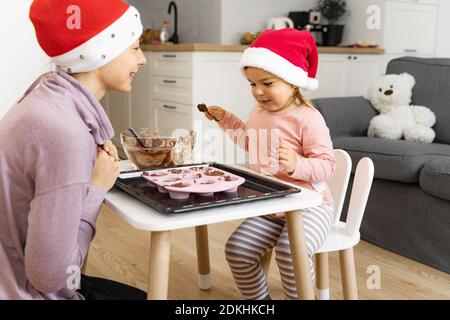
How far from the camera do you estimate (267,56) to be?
1.53m

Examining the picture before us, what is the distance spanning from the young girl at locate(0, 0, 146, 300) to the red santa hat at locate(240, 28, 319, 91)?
0.51 meters

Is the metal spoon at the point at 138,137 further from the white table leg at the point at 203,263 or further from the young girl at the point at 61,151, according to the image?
the white table leg at the point at 203,263

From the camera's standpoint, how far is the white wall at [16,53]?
215 centimetres

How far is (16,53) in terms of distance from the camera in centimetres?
219

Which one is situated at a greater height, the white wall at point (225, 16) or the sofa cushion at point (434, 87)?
→ the white wall at point (225, 16)

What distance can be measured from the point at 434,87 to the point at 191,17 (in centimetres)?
232

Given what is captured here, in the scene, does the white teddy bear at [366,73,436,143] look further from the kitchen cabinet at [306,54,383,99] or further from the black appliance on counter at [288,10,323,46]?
the black appliance on counter at [288,10,323,46]

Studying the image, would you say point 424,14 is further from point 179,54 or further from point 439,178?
point 439,178

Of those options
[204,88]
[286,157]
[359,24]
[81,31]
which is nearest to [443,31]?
[359,24]

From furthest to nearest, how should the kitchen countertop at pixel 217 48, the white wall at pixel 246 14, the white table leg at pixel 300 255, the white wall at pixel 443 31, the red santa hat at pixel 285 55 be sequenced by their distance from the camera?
1. the white wall at pixel 443 31
2. the white wall at pixel 246 14
3. the kitchen countertop at pixel 217 48
4. the red santa hat at pixel 285 55
5. the white table leg at pixel 300 255

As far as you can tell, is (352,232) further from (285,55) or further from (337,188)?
(285,55)

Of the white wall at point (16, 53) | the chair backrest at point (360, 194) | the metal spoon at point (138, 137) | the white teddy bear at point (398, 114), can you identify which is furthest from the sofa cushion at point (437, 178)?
the white wall at point (16, 53)

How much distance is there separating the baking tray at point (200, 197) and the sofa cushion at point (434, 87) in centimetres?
180

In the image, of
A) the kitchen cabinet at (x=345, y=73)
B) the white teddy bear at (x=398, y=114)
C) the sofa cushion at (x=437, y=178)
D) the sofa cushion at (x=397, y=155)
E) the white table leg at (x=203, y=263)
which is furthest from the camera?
the kitchen cabinet at (x=345, y=73)
